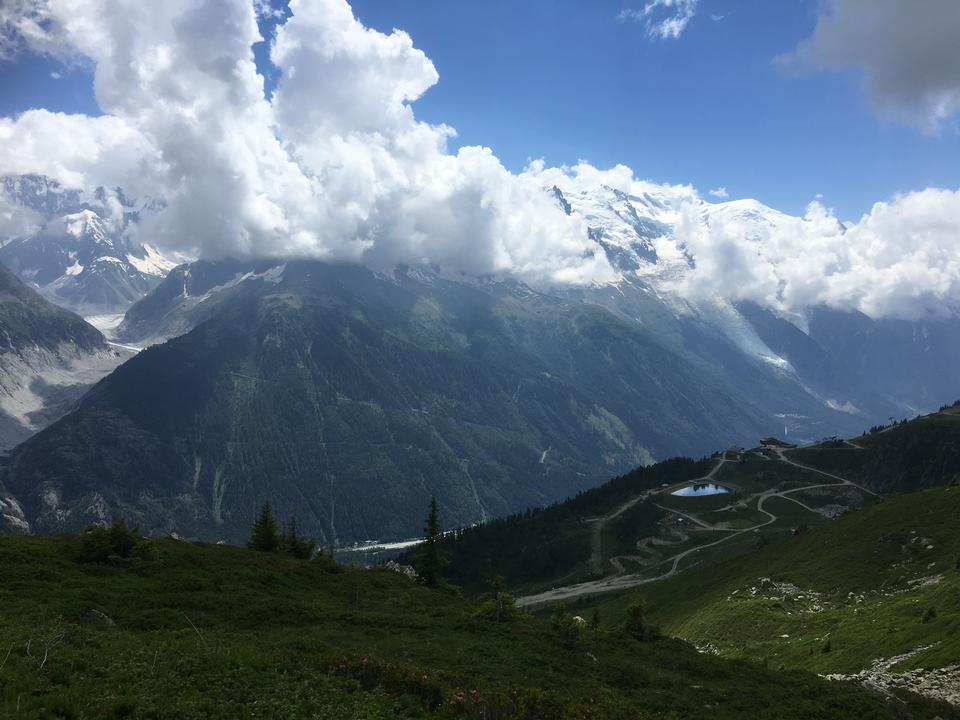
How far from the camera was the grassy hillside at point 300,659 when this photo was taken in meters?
30.1

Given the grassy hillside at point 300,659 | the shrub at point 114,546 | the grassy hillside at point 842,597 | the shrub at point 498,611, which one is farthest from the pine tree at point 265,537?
the grassy hillside at point 842,597

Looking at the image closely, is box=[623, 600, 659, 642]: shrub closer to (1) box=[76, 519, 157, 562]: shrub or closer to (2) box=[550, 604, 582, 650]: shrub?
(2) box=[550, 604, 582, 650]: shrub

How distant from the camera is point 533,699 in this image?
112 feet

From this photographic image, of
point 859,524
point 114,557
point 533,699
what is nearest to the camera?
point 533,699

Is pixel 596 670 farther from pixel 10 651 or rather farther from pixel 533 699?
pixel 10 651

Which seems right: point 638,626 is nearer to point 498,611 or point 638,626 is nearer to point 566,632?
point 566,632

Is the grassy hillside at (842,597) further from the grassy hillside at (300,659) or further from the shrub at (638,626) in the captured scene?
the grassy hillside at (300,659)

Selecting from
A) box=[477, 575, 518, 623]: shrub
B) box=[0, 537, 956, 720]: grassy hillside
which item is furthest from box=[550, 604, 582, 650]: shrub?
box=[477, 575, 518, 623]: shrub

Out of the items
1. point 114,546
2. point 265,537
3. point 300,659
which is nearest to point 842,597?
point 265,537

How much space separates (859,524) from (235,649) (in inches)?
Answer: 4767

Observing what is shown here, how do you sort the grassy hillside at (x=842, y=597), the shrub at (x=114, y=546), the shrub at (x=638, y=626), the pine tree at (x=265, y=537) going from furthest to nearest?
the pine tree at (x=265, y=537) < the shrub at (x=638, y=626) < the grassy hillside at (x=842, y=597) < the shrub at (x=114, y=546)

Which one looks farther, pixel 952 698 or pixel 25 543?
pixel 25 543

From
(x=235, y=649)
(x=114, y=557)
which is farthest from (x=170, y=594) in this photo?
(x=235, y=649)

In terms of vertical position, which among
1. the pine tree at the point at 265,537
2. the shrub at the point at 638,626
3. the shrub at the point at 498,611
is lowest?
the shrub at the point at 638,626
